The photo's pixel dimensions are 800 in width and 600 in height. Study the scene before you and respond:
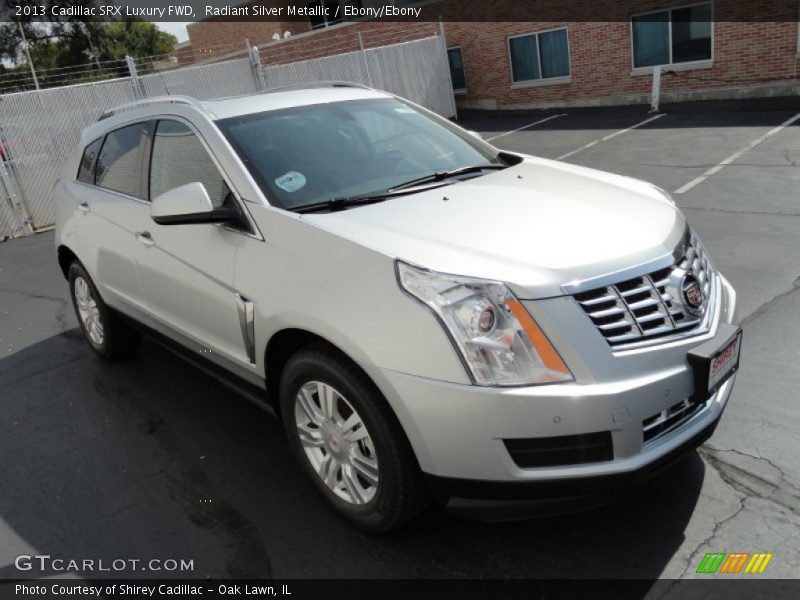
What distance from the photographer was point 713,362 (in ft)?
8.19

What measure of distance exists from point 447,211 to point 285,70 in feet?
43.2

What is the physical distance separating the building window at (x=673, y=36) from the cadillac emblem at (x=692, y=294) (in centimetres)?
1418

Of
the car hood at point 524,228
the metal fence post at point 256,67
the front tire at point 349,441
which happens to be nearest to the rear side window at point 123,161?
the car hood at point 524,228

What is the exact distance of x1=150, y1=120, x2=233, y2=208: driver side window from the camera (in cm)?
336

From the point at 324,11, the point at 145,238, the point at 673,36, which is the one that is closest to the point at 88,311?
the point at 145,238

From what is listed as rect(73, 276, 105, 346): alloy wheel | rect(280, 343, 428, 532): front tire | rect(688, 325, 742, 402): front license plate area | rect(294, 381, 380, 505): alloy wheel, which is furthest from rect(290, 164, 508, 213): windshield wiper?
rect(73, 276, 105, 346): alloy wheel

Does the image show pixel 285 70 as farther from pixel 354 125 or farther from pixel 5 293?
pixel 354 125

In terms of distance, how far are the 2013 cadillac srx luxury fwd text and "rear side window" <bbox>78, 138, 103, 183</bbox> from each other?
1.02 m

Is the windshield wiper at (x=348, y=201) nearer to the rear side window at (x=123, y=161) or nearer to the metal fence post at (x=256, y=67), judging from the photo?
the rear side window at (x=123, y=161)

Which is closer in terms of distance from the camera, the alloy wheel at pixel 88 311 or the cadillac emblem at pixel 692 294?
the cadillac emblem at pixel 692 294

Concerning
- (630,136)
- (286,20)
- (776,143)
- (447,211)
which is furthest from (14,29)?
(447,211)

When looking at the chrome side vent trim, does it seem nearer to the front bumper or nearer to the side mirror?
the side mirror

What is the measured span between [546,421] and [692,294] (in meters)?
0.83

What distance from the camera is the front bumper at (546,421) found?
226 cm
